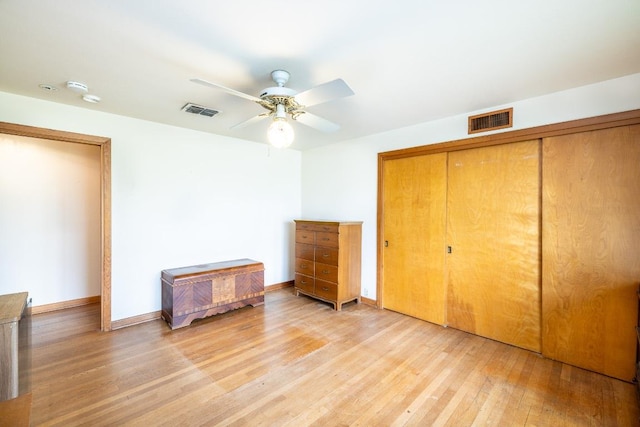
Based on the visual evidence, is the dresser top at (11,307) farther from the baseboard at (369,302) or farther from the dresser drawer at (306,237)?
the baseboard at (369,302)

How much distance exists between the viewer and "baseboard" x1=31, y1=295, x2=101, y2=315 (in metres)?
3.62

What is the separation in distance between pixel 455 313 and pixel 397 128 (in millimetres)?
2396

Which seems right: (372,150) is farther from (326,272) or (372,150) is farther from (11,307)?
(11,307)

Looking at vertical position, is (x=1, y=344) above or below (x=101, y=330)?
above

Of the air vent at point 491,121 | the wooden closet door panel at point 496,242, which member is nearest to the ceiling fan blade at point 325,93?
the air vent at point 491,121

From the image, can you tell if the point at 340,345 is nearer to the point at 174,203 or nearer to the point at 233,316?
the point at 233,316

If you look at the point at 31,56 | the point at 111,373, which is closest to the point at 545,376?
the point at 111,373

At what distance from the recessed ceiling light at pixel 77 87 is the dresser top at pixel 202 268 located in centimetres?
201

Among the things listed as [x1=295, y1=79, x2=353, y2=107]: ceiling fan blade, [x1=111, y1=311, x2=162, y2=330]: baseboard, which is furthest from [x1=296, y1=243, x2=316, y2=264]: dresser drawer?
[x1=295, y1=79, x2=353, y2=107]: ceiling fan blade

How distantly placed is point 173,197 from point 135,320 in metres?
1.56

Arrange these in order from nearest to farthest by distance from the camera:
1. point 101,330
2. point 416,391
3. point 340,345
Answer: point 416,391
point 340,345
point 101,330

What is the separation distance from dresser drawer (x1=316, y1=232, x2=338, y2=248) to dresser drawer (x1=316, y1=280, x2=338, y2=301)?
0.55m

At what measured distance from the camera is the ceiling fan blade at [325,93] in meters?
1.70

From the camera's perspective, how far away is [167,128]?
3574 mm
